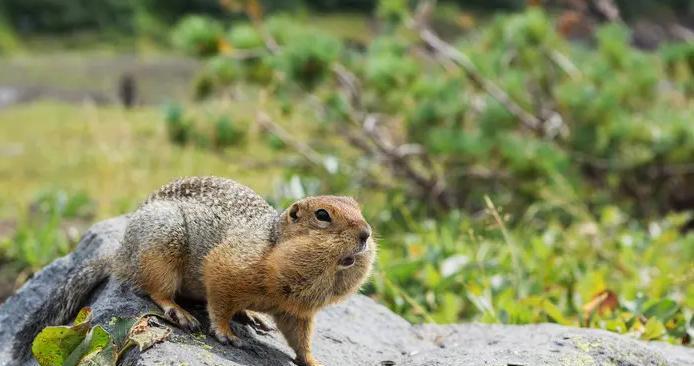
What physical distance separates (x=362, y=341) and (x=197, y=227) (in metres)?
0.73

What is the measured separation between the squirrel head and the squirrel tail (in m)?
0.72

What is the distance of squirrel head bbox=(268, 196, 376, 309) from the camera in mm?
2508

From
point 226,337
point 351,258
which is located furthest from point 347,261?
point 226,337

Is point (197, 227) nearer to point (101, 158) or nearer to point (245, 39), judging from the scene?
point (245, 39)

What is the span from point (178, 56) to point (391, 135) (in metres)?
12.3

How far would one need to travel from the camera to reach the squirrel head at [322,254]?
2508mm


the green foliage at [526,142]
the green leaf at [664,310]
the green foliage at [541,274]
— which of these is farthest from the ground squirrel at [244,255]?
the green foliage at [526,142]

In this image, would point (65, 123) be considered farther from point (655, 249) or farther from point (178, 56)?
point (655, 249)

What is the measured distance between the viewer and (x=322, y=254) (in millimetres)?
2512

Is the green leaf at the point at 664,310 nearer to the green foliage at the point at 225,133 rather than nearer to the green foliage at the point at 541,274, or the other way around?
the green foliage at the point at 541,274

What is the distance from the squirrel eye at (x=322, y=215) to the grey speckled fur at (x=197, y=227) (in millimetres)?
169

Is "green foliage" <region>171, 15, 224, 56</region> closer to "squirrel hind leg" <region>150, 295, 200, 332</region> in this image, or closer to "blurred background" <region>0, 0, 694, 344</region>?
"blurred background" <region>0, 0, 694, 344</region>

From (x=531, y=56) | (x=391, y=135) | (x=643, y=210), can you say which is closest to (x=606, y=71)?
(x=531, y=56)

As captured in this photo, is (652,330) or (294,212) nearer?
(294,212)
